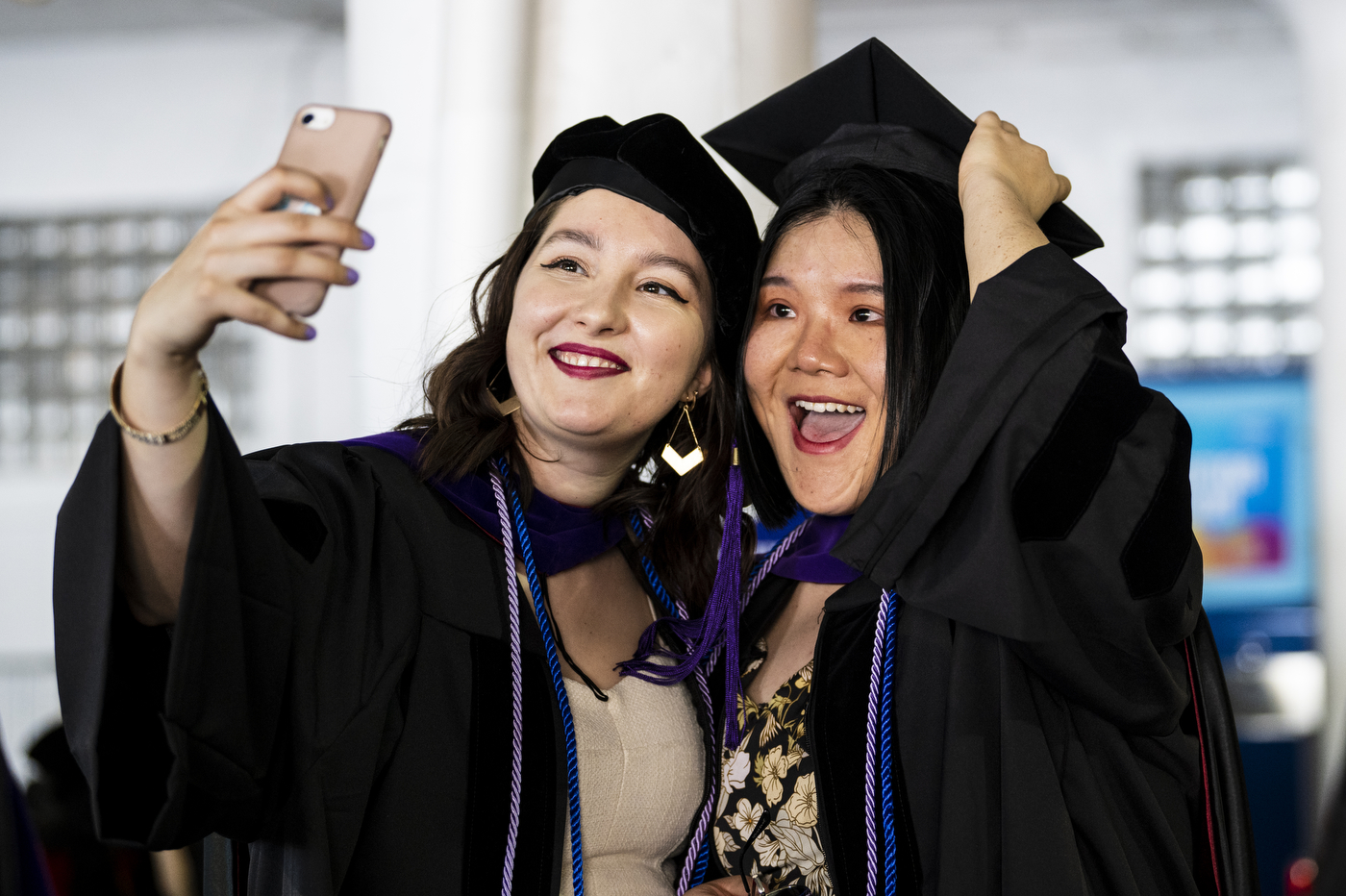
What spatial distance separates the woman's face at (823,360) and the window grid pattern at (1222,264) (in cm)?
680

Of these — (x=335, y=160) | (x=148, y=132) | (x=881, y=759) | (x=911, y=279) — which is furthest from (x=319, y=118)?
(x=148, y=132)

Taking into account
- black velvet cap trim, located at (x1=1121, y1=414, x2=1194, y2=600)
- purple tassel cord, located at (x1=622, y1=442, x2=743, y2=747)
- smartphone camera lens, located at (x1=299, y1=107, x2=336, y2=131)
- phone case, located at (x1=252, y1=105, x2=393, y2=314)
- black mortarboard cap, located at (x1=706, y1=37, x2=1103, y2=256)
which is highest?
black mortarboard cap, located at (x1=706, y1=37, x2=1103, y2=256)

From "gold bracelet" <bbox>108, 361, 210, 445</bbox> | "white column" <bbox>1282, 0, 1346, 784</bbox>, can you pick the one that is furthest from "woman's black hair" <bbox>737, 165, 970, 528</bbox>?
"white column" <bbox>1282, 0, 1346, 784</bbox>

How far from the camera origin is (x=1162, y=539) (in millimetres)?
1489

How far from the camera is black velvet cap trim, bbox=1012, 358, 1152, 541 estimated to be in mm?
1471

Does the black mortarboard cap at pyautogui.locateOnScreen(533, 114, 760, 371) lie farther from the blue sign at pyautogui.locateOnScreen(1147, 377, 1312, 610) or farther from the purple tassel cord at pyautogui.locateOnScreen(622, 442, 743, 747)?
the blue sign at pyautogui.locateOnScreen(1147, 377, 1312, 610)

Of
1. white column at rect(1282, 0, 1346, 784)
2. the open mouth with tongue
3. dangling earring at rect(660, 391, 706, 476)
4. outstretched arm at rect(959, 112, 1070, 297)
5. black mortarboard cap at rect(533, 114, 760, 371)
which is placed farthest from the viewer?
white column at rect(1282, 0, 1346, 784)

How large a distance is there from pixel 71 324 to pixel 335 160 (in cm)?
849

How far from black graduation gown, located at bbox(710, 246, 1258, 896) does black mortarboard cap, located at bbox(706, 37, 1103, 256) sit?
1.21ft

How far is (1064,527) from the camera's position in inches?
57.7

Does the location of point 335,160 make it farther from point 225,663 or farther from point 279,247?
point 225,663

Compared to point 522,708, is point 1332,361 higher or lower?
higher

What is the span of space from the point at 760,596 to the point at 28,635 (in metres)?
7.56

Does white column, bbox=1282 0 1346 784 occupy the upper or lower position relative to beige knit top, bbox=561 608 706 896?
upper
